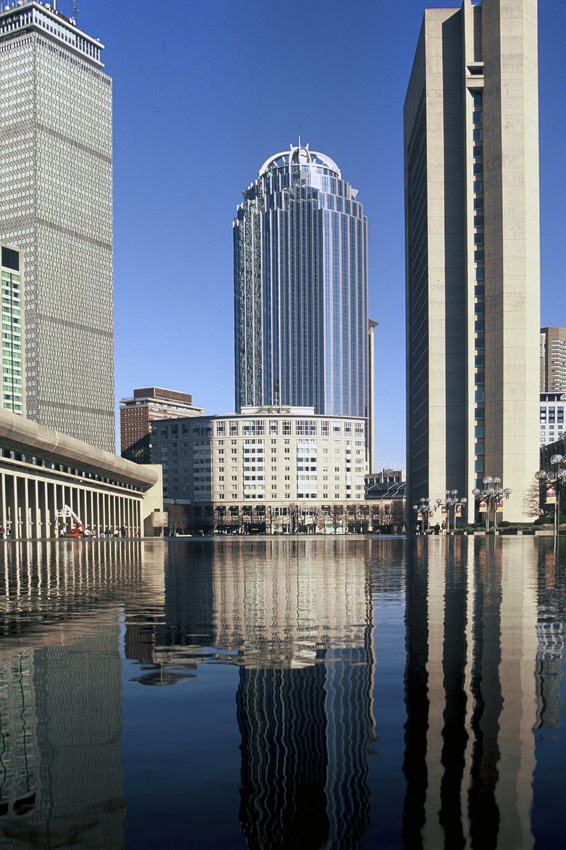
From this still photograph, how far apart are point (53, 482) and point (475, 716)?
93.5m

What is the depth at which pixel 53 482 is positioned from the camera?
9656cm

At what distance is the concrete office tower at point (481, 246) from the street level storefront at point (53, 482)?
4147cm

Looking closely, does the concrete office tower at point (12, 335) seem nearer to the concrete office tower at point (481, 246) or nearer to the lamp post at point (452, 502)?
the concrete office tower at point (481, 246)

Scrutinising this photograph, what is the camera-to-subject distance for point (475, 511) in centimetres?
11100

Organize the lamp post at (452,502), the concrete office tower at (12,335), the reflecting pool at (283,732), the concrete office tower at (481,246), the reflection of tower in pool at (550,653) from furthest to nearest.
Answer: the concrete office tower at (12,335) < the concrete office tower at (481,246) < the lamp post at (452,502) < the reflection of tower in pool at (550,653) < the reflecting pool at (283,732)

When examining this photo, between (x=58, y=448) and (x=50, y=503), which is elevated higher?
(x=58, y=448)

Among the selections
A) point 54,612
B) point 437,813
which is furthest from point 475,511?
point 437,813

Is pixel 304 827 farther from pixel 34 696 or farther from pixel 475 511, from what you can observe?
pixel 475 511

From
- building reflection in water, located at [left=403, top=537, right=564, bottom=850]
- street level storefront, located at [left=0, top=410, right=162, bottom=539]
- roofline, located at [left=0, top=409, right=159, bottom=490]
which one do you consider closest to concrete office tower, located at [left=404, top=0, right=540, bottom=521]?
roofline, located at [left=0, top=409, right=159, bottom=490]

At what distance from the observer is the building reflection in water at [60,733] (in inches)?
180

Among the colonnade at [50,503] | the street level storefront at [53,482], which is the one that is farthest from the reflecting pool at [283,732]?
the colonnade at [50,503]

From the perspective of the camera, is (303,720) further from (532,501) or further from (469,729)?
Result: (532,501)

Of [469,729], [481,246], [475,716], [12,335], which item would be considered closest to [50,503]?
[481,246]

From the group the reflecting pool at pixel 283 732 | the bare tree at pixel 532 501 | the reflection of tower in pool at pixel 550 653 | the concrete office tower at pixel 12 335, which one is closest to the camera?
the reflecting pool at pixel 283 732
